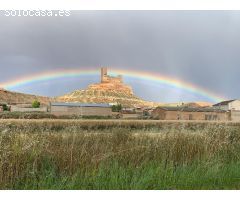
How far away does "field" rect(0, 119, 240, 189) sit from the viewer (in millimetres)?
5707

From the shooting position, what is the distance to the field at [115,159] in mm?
5707

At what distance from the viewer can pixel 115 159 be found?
659 cm

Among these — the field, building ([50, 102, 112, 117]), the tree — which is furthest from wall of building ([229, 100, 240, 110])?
the field

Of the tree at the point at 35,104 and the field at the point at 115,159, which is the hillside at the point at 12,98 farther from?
the field at the point at 115,159

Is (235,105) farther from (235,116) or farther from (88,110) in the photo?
(88,110)

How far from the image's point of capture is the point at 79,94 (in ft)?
422

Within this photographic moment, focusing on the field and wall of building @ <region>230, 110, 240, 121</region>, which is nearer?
the field

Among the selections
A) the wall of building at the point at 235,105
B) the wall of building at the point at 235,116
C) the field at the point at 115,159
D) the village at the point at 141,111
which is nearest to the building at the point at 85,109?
the village at the point at 141,111

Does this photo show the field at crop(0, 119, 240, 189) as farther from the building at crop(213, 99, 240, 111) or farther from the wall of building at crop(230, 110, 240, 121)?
the building at crop(213, 99, 240, 111)

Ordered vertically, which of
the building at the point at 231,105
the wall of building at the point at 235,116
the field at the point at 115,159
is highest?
the building at the point at 231,105

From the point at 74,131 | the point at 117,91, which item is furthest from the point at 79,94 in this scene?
the point at 74,131

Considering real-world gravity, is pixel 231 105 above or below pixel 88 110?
above

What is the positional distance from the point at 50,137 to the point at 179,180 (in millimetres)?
2616

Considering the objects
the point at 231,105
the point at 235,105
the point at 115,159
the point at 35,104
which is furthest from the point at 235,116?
the point at 115,159
